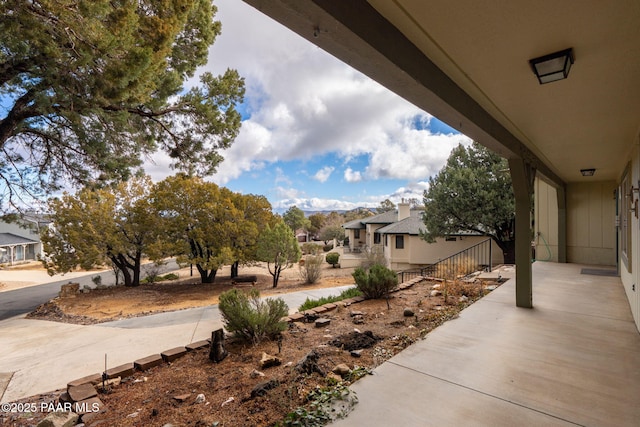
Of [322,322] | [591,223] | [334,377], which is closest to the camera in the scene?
[334,377]

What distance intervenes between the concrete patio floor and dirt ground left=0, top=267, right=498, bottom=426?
35cm

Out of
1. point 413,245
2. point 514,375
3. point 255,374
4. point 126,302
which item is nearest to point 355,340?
point 255,374

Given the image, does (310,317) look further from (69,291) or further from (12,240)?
(12,240)

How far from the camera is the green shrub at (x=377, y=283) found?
5.91m

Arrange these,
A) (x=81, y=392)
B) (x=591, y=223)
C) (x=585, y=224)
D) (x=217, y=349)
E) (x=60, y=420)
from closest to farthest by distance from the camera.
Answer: (x=60, y=420) → (x=81, y=392) → (x=217, y=349) → (x=591, y=223) → (x=585, y=224)

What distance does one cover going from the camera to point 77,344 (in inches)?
215

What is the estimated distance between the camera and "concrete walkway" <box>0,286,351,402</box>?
13.0 feet

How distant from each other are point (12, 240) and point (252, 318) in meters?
34.4

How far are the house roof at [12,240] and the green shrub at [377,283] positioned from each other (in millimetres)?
33025

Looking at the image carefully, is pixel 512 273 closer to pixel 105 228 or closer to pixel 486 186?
pixel 486 186

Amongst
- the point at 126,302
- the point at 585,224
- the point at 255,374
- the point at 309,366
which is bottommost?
the point at 126,302

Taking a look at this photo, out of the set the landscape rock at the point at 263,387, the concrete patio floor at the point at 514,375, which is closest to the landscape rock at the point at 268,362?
the landscape rock at the point at 263,387

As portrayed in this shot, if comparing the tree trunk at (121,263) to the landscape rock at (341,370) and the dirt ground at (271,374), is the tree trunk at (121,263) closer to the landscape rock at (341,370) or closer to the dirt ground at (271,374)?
the dirt ground at (271,374)

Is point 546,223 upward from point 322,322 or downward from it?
upward
